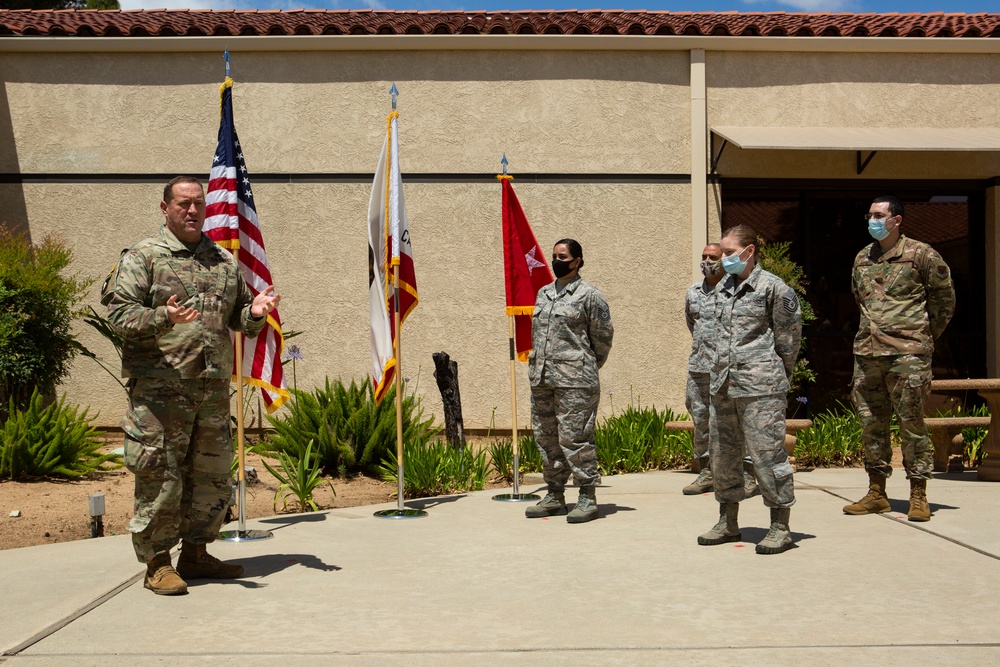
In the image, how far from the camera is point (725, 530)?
21.3ft

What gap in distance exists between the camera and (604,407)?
1248cm

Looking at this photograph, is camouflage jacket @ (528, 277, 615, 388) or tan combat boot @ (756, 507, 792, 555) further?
camouflage jacket @ (528, 277, 615, 388)

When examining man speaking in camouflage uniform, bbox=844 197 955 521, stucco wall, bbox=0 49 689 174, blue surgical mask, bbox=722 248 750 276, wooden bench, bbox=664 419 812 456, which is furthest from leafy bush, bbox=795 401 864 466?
blue surgical mask, bbox=722 248 750 276

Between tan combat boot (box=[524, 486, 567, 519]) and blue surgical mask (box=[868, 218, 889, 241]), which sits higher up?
blue surgical mask (box=[868, 218, 889, 241])

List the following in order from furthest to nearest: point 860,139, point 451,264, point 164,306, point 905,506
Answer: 1. point 451,264
2. point 860,139
3. point 905,506
4. point 164,306

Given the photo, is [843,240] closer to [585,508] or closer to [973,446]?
[973,446]

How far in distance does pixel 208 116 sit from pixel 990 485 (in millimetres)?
9364

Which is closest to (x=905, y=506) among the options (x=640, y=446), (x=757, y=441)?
(x=757, y=441)

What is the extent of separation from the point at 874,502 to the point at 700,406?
1.63 meters

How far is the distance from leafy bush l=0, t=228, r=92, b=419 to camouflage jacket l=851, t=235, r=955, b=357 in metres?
7.58

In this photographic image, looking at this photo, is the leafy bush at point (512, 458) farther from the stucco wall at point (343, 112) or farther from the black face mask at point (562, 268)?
the stucco wall at point (343, 112)

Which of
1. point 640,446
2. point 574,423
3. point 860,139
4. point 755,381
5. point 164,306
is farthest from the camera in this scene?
point 860,139

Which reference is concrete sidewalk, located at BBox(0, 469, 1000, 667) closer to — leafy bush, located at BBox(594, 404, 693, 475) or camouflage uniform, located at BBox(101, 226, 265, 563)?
camouflage uniform, located at BBox(101, 226, 265, 563)

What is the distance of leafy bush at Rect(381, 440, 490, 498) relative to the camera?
900 cm
